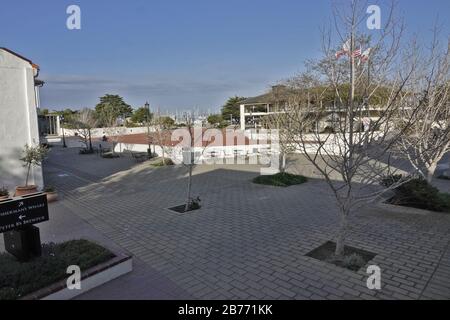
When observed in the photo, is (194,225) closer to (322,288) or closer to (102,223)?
(102,223)

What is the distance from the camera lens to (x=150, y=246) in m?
6.25

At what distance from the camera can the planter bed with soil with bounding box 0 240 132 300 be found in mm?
4234

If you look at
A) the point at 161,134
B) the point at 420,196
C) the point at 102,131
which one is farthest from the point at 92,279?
the point at 102,131

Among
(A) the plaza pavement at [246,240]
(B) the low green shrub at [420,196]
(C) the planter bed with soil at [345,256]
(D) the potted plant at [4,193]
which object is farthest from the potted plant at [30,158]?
(B) the low green shrub at [420,196]

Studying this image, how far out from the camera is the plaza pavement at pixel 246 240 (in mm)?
4578

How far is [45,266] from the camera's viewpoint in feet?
15.3

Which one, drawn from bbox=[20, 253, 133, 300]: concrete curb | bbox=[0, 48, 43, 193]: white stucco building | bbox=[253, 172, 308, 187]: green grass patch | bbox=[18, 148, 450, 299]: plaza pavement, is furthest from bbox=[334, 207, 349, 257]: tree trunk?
bbox=[0, 48, 43, 193]: white stucco building

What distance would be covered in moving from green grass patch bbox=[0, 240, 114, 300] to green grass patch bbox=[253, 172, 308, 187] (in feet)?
25.7

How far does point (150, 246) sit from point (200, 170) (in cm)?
996

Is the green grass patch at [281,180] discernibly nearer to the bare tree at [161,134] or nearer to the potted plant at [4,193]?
the bare tree at [161,134]

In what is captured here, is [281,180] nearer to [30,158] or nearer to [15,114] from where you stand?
[30,158]

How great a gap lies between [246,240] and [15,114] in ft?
27.8

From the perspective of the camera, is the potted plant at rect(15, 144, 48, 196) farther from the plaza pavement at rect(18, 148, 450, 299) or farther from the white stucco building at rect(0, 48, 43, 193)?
the plaza pavement at rect(18, 148, 450, 299)
